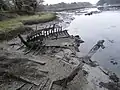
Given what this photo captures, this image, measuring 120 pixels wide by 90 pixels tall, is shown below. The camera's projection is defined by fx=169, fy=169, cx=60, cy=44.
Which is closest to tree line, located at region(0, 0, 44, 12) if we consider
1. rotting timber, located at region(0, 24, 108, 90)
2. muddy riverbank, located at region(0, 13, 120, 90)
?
muddy riverbank, located at region(0, 13, 120, 90)

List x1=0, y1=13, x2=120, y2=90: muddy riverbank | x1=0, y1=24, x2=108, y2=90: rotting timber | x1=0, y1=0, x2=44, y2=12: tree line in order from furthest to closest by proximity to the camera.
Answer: x1=0, y1=0, x2=44, y2=12: tree line
x1=0, y1=13, x2=120, y2=90: muddy riverbank
x1=0, y1=24, x2=108, y2=90: rotting timber

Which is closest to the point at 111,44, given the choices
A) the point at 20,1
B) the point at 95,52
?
the point at 95,52

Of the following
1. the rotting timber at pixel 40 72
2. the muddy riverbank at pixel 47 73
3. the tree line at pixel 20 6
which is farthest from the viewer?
the tree line at pixel 20 6

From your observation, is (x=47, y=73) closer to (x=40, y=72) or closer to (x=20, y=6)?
(x=40, y=72)

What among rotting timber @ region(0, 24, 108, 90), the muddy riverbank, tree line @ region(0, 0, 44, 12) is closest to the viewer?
rotting timber @ region(0, 24, 108, 90)

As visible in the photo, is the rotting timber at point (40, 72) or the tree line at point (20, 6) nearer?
the rotting timber at point (40, 72)

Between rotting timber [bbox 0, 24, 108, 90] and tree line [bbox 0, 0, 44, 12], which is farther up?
tree line [bbox 0, 0, 44, 12]

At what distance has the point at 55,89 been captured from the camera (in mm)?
11625

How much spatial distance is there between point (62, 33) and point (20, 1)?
2355 centimetres

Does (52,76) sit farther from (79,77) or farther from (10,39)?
(10,39)

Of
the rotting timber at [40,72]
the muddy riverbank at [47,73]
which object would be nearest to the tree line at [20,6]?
the muddy riverbank at [47,73]

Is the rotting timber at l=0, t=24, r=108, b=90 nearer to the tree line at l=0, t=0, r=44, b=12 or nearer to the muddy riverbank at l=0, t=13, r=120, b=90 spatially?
the muddy riverbank at l=0, t=13, r=120, b=90

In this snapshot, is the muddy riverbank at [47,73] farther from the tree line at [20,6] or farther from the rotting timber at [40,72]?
the tree line at [20,6]

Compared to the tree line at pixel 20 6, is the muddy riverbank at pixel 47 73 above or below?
below
